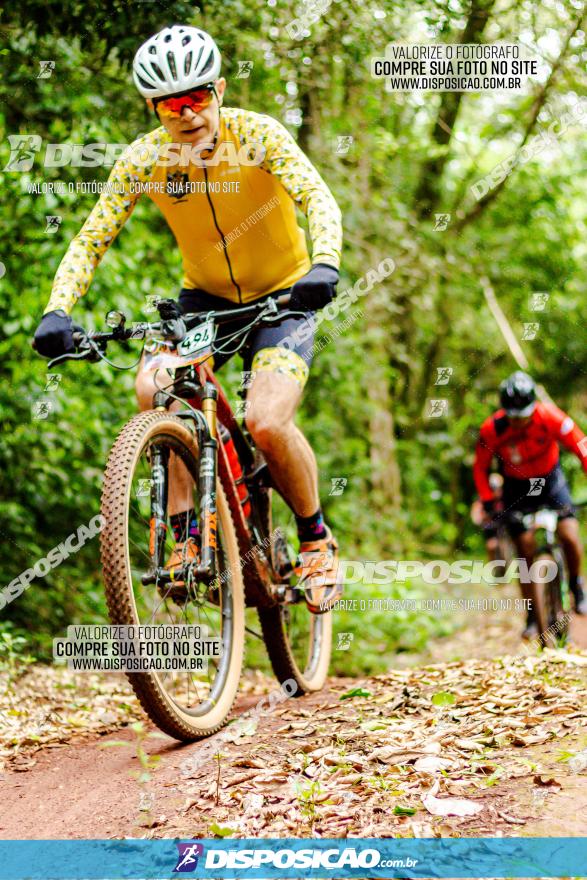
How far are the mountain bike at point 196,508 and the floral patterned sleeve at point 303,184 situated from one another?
1.05 ft

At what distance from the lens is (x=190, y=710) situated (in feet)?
10.6

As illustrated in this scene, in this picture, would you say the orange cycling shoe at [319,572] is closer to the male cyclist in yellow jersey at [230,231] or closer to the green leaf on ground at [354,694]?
the male cyclist in yellow jersey at [230,231]

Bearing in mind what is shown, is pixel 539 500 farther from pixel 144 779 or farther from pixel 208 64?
pixel 144 779

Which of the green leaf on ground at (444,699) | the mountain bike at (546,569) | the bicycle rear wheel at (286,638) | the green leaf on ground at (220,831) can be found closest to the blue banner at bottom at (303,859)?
the green leaf on ground at (220,831)

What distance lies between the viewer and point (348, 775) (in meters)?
2.70

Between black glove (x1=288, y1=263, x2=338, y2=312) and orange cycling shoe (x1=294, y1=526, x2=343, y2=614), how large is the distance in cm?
135

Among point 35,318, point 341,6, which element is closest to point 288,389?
point 35,318

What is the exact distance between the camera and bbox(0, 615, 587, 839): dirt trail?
2.38 meters

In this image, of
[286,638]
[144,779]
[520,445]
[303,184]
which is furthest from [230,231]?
[520,445]

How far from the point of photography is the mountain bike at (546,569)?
6.70 meters

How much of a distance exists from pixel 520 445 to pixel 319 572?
10.6ft

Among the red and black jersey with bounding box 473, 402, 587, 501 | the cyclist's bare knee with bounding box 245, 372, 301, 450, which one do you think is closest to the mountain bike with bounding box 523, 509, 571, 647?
the red and black jersey with bounding box 473, 402, 587, 501

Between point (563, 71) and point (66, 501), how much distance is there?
592 cm

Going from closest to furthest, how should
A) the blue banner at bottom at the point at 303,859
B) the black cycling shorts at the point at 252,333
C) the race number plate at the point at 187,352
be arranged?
the blue banner at bottom at the point at 303,859 → the race number plate at the point at 187,352 → the black cycling shorts at the point at 252,333
